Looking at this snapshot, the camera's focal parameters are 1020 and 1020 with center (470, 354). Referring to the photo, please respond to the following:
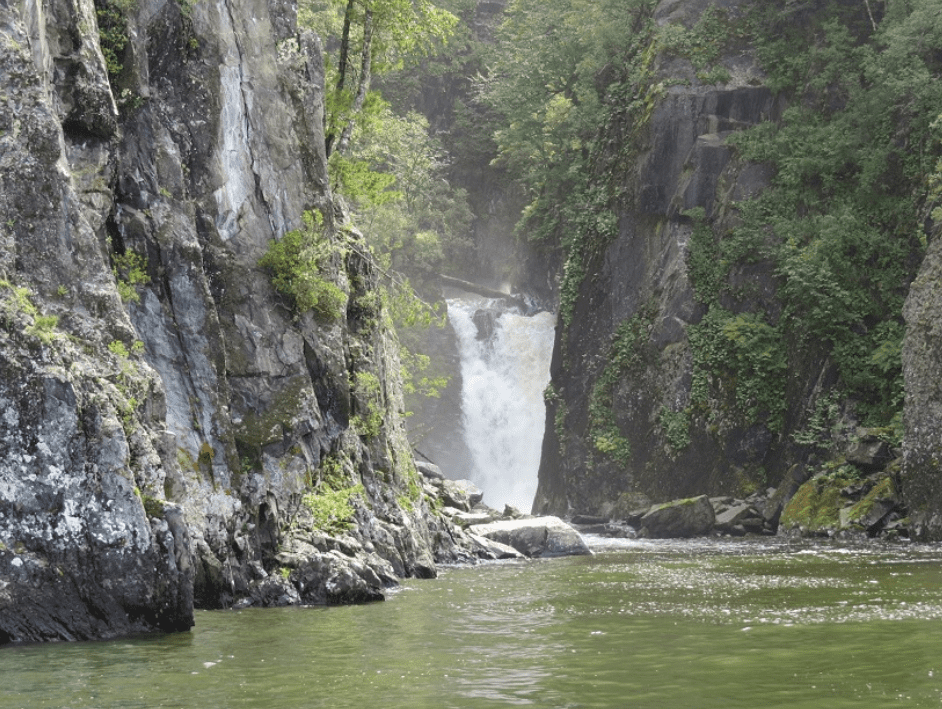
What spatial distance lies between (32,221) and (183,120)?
18.6ft

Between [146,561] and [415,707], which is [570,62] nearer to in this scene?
[146,561]

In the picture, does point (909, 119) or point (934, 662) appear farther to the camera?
point (909, 119)

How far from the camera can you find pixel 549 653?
951 cm

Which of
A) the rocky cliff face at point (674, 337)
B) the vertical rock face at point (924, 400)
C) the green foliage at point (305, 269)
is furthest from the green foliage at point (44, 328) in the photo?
the rocky cliff face at point (674, 337)

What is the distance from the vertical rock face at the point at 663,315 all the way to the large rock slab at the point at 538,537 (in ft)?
28.5

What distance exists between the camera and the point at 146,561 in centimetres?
1109

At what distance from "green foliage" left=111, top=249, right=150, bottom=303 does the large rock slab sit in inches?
474

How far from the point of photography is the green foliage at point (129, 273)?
1473 centimetres

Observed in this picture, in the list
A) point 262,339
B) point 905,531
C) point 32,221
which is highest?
point 32,221

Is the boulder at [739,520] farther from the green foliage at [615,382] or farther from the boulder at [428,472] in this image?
the boulder at [428,472]

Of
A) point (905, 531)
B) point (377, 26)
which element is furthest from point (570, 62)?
point (905, 531)

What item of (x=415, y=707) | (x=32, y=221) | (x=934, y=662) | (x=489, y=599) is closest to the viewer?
(x=415, y=707)

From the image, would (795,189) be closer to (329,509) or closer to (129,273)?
(329,509)

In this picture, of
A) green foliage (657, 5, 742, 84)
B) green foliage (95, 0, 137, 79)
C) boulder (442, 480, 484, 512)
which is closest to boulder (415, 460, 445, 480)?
boulder (442, 480, 484, 512)
